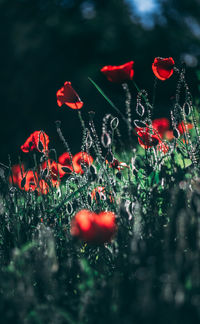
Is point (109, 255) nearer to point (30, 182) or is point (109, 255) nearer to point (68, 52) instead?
point (30, 182)

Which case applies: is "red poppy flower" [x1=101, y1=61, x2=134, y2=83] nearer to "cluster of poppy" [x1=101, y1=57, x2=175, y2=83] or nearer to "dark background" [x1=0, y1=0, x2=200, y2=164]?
"cluster of poppy" [x1=101, y1=57, x2=175, y2=83]

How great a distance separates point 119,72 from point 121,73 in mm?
10

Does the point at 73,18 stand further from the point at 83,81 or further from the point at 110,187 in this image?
the point at 110,187

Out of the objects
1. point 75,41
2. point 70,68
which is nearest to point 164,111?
point 70,68

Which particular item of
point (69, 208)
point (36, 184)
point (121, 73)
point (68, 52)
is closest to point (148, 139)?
point (121, 73)

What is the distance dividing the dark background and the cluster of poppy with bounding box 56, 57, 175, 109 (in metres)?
4.58

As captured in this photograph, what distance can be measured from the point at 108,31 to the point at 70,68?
4.26 feet

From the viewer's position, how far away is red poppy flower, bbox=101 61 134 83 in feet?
5.03

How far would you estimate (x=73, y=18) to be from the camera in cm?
832

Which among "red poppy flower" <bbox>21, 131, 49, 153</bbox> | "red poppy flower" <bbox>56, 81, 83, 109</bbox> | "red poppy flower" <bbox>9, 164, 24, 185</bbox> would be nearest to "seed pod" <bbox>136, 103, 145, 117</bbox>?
"red poppy flower" <bbox>56, 81, 83, 109</bbox>

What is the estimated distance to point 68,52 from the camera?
25.7 feet

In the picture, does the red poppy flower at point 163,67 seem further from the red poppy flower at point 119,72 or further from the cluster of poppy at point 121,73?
the red poppy flower at point 119,72

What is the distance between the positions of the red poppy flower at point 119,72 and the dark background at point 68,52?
472 cm

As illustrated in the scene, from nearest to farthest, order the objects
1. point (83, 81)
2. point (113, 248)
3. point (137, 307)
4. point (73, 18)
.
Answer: point (137, 307)
point (113, 248)
point (83, 81)
point (73, 18)
